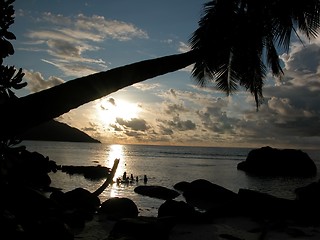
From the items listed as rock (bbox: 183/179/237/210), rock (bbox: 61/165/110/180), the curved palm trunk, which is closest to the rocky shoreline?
the curved palm trunk

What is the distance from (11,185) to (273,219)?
A: 13.3 meters

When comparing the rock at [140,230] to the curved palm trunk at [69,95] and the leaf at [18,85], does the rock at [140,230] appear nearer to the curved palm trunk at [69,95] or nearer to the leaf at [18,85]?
the curved palm trunk at [69,95]

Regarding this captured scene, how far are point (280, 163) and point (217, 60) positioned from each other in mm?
58677

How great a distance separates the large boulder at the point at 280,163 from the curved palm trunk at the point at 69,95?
57886 millimetres

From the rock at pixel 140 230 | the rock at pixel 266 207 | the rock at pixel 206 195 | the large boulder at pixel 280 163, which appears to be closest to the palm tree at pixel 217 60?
the rock at pixel 140 230

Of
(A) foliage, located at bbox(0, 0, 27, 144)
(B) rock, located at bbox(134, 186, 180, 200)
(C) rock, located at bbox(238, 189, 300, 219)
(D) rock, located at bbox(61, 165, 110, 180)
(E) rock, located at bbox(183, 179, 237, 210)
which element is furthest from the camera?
(D) rock, located at bbox(61, 165, 110, 180)

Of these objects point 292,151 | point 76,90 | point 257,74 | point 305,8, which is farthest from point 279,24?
point 292,151

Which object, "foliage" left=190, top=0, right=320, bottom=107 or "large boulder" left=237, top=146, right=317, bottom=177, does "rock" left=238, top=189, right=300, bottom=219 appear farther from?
"large boulder" left=237, top=146, right=317, bottom=177

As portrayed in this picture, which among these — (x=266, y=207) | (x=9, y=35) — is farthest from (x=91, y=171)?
(x=9, y=35)

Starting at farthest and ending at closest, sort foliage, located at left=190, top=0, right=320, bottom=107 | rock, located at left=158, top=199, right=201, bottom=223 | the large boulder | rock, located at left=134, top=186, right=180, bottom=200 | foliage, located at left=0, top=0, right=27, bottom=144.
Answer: the large boulder < rock, located at left=134, top=186, right=180, bottom=200 < rock, located at left=158, top=199, right=201, bottom=223 < foliage, located at left=190, top=0, right=320, bottom=107 < foliage, located at left=0, top=0, right=27, bottom=144

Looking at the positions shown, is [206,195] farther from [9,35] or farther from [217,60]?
[9,35]

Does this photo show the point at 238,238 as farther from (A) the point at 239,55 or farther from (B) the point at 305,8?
(B) the point at 305,8

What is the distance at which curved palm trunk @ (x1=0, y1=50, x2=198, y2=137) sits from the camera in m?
4.65

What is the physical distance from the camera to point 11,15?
4.84 m
